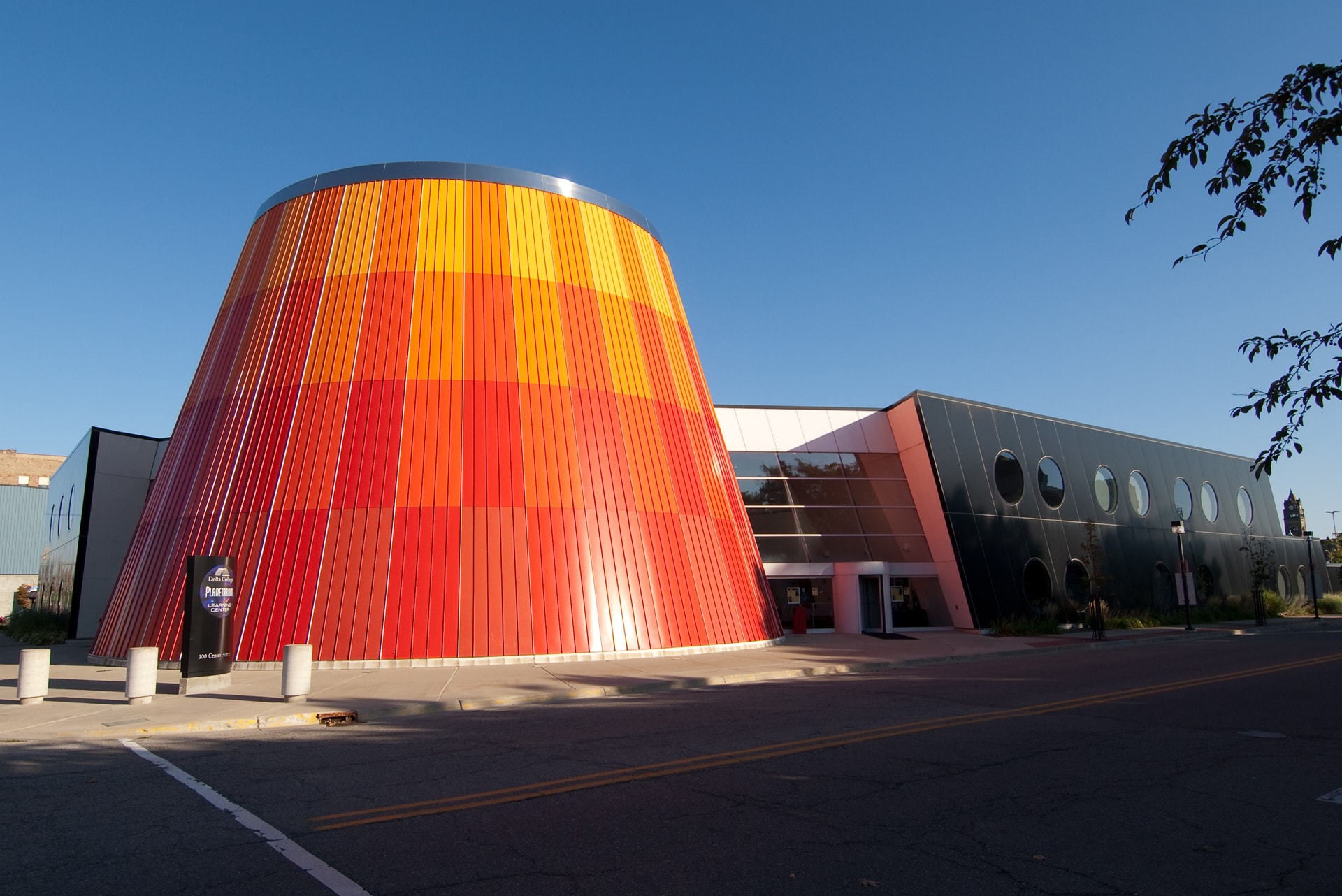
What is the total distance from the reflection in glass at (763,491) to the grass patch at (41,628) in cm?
2186

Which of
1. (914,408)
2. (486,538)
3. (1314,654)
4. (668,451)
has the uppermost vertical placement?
(914,408)

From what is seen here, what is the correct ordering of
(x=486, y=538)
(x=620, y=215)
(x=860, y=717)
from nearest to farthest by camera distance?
(x=860, y=717)
(x=486, y=538)
(x=620, y=215)

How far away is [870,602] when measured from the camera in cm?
2670

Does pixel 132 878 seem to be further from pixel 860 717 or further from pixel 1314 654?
pixel 1314 654

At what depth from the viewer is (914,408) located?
28438mm

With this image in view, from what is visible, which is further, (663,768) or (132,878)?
(663,768)

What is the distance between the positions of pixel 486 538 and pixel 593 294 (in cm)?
724

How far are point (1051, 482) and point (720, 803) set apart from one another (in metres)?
28.7

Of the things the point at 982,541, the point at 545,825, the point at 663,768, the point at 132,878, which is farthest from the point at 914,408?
the point at 132,878

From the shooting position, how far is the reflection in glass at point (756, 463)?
28.9 meters

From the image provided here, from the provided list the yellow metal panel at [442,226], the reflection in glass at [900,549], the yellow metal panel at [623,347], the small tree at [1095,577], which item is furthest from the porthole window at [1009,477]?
the yellow metal panel at [442,226]

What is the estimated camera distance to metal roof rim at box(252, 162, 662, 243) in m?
21.4

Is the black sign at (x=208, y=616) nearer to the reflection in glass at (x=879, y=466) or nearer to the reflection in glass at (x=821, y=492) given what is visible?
the reflection in glass at (x=821, y=492)

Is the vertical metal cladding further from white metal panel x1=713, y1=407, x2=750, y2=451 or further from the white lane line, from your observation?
the white lane line
